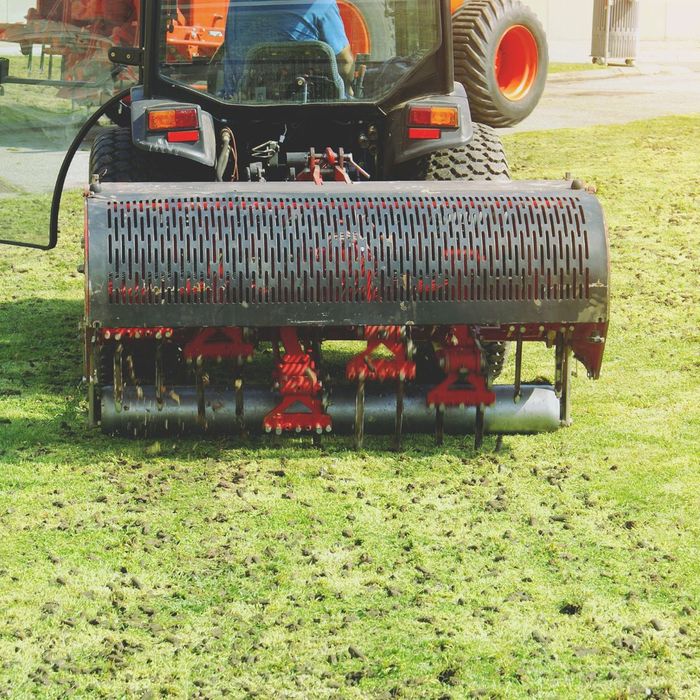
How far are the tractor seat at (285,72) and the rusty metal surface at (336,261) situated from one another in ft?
3.31

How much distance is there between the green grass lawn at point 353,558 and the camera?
3.36m

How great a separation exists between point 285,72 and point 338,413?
62.7 inches

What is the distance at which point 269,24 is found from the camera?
5.63 metres

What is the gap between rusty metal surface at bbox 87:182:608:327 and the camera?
15.1 ft

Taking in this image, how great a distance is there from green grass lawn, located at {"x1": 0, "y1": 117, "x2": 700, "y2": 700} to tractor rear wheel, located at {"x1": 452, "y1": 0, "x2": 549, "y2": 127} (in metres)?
5.94

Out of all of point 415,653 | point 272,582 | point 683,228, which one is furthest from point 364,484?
point 683,228

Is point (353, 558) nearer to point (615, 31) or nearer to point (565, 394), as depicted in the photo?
point (565, 394)

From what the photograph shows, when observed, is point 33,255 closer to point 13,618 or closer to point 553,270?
point 553,270

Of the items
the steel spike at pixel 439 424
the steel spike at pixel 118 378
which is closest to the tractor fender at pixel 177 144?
the steel spike at pixel 118 378

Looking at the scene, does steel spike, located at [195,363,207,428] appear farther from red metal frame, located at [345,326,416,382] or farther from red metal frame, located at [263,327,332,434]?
red metal frame, located at [345,326,416,382]

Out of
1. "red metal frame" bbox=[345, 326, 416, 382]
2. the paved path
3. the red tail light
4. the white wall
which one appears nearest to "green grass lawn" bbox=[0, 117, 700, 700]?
"red metal frame" bbox=[345, 326, 416, 382]

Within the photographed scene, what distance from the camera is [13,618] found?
3590mm

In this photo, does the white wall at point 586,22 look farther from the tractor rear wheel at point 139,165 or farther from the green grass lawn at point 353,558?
the green grass lawn at point 353,558

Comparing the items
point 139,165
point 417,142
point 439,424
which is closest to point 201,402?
point 439,424
